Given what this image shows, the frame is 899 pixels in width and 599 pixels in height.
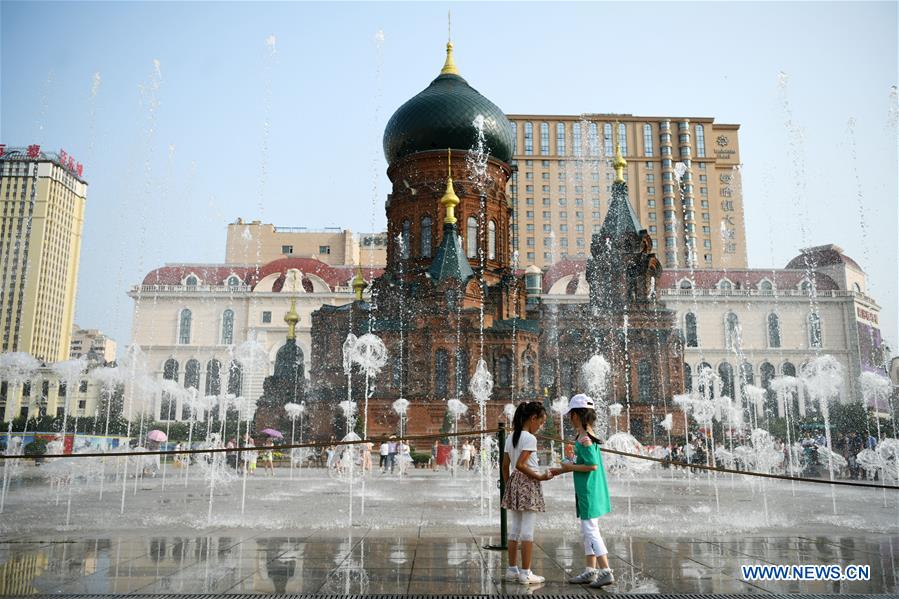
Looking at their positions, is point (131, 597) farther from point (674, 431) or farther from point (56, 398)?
point (56, 398)

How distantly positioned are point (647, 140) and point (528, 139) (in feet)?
56.0

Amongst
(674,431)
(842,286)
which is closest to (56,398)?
(674,431)

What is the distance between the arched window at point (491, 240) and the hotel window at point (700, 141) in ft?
229

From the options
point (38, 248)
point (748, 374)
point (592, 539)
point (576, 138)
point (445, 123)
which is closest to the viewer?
point (592, 539)

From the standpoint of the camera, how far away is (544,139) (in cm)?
10169

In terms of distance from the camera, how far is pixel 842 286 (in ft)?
253

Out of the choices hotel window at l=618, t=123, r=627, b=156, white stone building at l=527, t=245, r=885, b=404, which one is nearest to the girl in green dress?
white stone building at l=527, t=245, r=885, b=404

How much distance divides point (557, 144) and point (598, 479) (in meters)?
99.0

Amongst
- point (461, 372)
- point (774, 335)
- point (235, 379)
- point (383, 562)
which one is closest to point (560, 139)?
point (774, 335)

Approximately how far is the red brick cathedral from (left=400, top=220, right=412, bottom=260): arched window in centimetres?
7

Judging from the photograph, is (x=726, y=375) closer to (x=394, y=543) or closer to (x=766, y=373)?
(x=766, y=373)

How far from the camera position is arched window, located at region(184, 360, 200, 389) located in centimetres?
7281

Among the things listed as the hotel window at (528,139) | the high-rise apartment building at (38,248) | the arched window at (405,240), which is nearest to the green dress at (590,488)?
the arched window at (405,240)

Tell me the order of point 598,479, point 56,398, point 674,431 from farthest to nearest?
point 56,398, point 674,431, point 598,479
